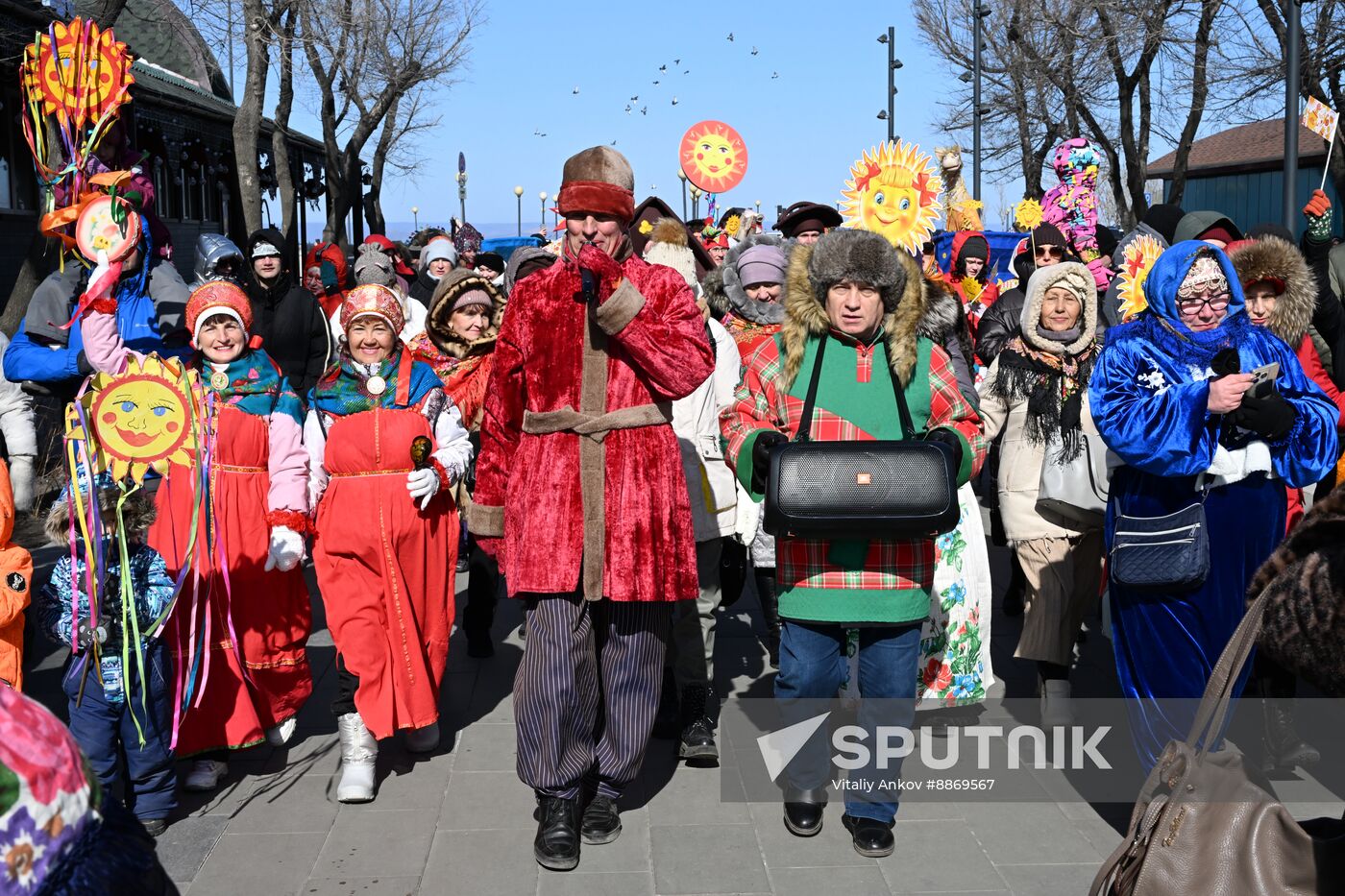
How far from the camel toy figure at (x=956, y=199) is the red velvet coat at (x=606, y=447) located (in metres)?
→ 11.0

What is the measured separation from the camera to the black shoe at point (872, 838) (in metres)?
4.17

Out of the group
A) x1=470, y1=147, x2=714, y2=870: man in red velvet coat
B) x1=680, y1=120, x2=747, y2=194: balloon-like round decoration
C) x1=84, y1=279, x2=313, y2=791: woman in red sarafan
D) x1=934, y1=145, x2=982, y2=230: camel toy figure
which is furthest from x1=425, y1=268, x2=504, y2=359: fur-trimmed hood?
x1=934, y1=145, x2=982, y2=230: camel toy figure

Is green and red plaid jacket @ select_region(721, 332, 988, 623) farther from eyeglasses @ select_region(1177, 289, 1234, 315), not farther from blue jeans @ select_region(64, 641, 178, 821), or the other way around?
blue jeans @ select_region(64, 641, 178, 821)

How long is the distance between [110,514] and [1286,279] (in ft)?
14.7

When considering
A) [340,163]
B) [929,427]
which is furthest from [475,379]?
[340,163]

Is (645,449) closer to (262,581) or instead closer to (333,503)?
(333,503)

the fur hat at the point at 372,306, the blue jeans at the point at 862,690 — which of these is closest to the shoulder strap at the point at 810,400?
the blue jeans at the point at 862,690

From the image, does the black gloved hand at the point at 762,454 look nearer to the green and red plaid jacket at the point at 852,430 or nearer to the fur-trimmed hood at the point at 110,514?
the green and red plaid jacket at the point at 852,430

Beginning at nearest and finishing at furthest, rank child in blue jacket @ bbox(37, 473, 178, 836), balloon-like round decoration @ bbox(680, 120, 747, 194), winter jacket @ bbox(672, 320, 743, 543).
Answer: child in blue jacket @ bbox(37, 473, 178, 836) → winter jacket @ bbox(672, 320, 743, 543) → balloon-like round decoration @ bbox(680, 120, 747, 194)

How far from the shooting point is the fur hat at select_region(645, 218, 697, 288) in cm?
619

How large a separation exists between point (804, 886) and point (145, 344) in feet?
12.0

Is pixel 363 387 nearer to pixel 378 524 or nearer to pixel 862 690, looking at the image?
pixel 378 524

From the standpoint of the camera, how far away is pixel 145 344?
5840 millimetres

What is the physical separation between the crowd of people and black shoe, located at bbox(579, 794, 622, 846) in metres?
0.01
